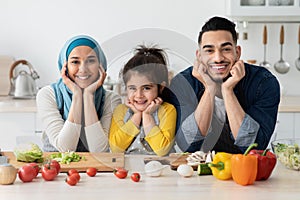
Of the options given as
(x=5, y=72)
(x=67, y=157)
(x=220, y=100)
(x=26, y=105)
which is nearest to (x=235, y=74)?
(x=220, y=100)

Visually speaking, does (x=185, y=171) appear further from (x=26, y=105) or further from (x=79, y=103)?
(x=26, y=105)

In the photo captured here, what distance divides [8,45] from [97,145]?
187 cm

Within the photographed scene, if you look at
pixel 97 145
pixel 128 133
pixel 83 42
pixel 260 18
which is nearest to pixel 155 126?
pixel 128 133

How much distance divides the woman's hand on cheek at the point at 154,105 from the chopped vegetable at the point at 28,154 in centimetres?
41

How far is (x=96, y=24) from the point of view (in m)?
3.60

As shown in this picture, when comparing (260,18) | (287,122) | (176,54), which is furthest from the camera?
(260,18)

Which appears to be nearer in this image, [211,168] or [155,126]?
[211,168]

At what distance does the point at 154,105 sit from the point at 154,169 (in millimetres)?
337

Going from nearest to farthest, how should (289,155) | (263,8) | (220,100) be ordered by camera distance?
1. (289,155)
2. (220,100)
3. (263,8)

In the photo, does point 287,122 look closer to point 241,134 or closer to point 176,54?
point 241,134

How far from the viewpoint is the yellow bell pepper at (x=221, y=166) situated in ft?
5.30

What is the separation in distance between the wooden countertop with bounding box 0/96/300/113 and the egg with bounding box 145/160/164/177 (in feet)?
5.25

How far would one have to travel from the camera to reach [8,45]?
143 inches

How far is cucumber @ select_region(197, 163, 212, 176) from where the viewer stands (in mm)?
1695
